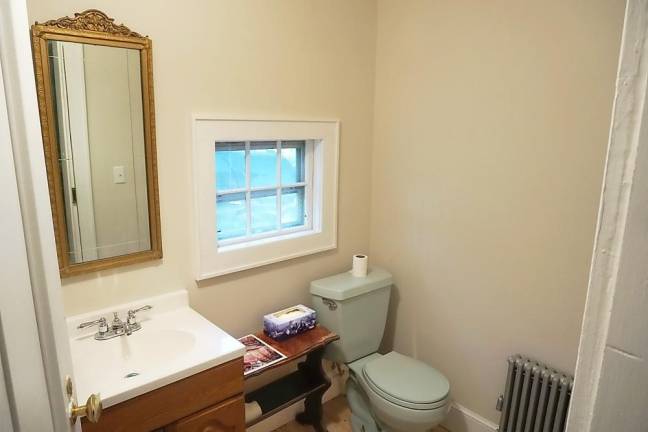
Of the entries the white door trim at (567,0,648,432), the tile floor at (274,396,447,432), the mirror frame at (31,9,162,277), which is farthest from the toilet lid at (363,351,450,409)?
the white door trim at (567,0,648,432)

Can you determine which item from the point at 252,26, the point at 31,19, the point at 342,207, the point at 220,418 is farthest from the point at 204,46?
the point at 220,418

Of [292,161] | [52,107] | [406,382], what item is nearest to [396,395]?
[406,382]

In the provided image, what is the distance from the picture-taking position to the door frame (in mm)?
609

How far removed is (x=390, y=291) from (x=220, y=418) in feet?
4.02

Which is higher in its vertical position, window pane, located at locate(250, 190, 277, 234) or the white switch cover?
Result: the white switch cover

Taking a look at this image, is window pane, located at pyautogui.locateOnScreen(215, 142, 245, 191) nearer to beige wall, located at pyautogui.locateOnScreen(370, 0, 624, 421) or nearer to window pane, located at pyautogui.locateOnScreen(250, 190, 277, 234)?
window pane, located at pyautogui.locateOnScreen(250, 190, 277, 234)

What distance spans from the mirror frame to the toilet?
927 mm

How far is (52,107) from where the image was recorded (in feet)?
4.82

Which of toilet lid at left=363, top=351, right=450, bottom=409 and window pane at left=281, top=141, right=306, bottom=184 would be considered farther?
window pane at left=281, top=141, right=306, bottom=184

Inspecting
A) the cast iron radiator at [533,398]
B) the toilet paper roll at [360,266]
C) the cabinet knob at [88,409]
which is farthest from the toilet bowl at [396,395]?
the cabinet knob at [88,409]

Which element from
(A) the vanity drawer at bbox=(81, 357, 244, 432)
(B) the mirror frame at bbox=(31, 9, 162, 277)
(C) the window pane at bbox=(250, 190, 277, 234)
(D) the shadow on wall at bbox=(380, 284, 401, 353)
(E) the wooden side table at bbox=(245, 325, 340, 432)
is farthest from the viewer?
(D) the shadow on wall at bbox=(380, 284, 401, 353)

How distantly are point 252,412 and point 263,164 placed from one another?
3.93ft

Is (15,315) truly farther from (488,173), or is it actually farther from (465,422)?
(465,422)

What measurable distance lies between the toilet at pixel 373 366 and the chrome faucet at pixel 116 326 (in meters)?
0.88
